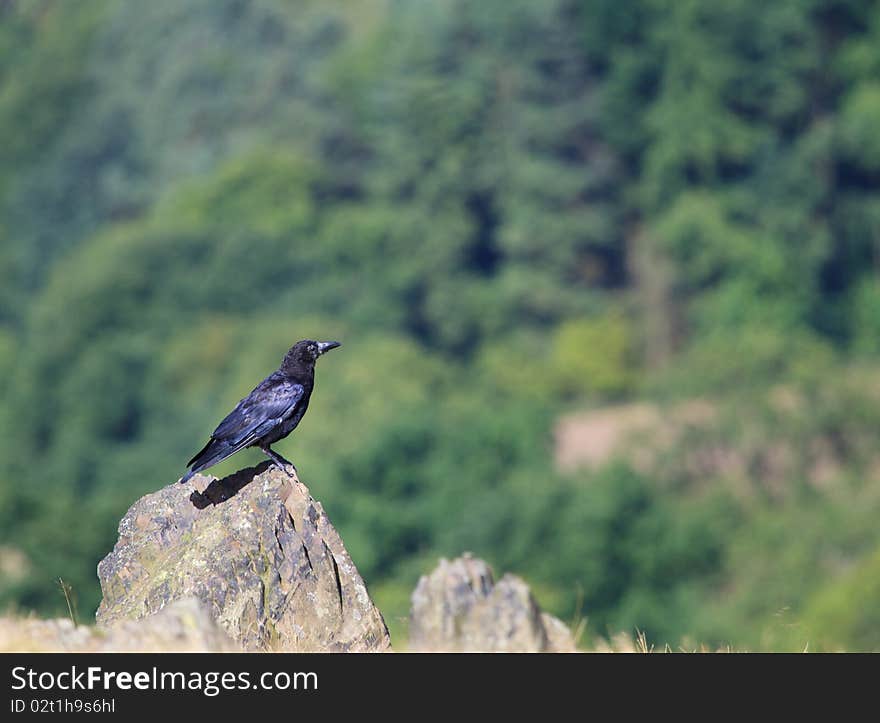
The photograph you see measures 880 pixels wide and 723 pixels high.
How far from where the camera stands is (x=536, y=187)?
8606 centimetres

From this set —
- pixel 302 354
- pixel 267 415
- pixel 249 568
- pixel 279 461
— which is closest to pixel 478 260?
pixel 302 354

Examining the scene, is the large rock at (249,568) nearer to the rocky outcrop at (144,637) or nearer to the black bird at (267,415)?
the black bird at (267,415)

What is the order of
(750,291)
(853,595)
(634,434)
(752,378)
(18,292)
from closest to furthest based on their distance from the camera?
(853,595) → (634,434) → (752,378) → (750,291) → (18,292)

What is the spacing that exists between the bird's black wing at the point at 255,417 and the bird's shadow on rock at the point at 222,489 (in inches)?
7.6

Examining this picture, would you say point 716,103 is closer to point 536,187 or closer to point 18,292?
point 536,187

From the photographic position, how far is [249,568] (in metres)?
14.9

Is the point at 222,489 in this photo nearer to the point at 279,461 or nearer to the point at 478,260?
the point at 279,461

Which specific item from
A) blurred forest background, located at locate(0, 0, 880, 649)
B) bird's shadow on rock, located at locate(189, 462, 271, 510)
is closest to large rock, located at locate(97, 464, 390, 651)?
bird's shadow on rock, located at locate(189, 462, 271, 510)

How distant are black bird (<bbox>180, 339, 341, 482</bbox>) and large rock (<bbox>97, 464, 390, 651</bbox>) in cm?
27

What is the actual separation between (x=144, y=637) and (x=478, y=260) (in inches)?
3051

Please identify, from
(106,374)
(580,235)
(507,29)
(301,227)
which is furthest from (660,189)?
(106,374)

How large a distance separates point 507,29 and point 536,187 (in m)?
7.30

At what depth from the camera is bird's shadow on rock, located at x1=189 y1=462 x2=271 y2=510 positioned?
15.3 metres

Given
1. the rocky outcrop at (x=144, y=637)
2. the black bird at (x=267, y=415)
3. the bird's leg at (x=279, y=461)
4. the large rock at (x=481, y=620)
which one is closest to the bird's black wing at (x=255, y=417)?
the black bird at (x=267, y=415)
